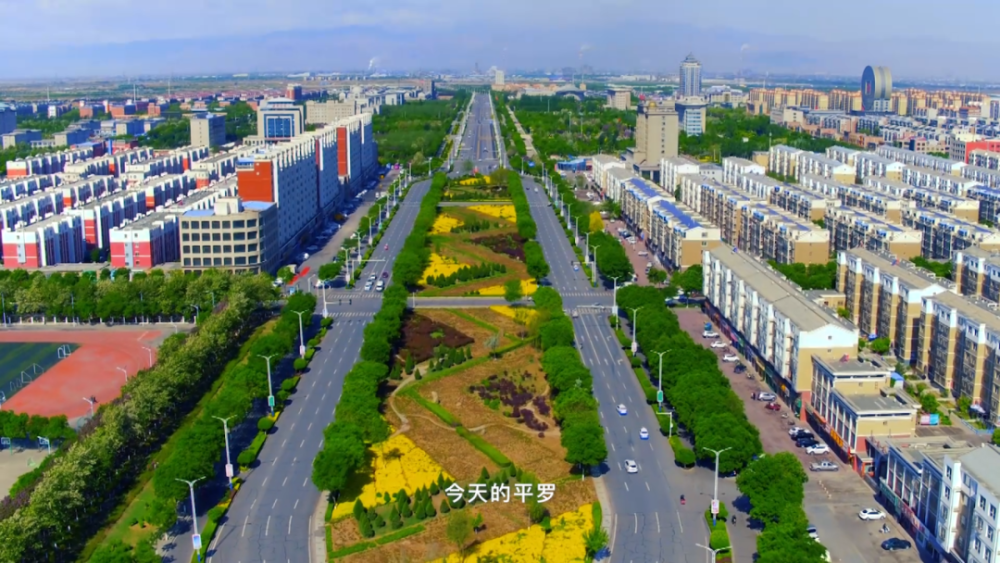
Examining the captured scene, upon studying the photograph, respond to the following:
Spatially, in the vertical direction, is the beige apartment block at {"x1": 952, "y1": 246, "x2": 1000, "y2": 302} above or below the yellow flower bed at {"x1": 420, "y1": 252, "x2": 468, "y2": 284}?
above

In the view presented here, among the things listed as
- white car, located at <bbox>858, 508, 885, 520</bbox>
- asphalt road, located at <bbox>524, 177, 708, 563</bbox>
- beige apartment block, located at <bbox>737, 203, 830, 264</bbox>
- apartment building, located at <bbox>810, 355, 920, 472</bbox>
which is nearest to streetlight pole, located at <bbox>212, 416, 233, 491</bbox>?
asphalt road, located at <bbox>524, 177, 708, 563</bbox>

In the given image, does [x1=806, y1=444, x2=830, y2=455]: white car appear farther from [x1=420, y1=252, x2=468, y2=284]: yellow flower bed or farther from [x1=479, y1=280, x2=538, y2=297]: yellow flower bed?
[x1=420, y1=252, x2=468, y2=284]: yellow flower bed

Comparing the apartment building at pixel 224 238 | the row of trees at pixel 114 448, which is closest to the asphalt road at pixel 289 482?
the row of trees at pixel 114 448

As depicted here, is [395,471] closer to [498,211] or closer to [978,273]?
[978,273]

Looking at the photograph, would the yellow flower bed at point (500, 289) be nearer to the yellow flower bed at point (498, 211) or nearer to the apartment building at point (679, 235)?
the apartment building at point (679, 235)

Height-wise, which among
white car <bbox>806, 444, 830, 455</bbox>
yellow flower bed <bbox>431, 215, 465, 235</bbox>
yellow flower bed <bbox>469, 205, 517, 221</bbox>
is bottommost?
white car <bbox>806, 444, 830, 455</bbox>
